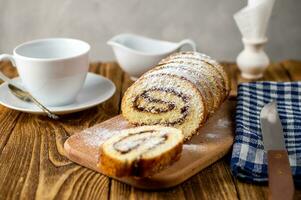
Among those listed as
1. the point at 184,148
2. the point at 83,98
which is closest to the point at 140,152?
the point at 184,148

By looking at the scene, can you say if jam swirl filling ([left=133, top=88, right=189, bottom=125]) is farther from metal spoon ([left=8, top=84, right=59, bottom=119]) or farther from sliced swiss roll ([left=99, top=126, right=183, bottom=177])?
metal spoon ([left=8, top=84, right=59, bottom=119])

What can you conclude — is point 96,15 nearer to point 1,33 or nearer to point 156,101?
point 1,33

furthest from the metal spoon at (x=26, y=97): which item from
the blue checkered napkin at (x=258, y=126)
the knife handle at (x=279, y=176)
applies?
the knife handle at (x=279, y=176)

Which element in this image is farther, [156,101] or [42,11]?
[42,11]

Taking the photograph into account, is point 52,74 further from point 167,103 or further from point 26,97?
point 167,103

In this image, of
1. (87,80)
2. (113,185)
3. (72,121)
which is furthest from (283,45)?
(113,185)

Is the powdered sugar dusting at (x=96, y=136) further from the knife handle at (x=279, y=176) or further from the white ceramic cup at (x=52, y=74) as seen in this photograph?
the knife handle at (x=279, y=176)

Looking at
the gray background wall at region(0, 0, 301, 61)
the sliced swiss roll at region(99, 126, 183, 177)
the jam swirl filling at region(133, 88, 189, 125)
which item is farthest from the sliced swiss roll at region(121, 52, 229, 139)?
the gray background wall at region(0, 0, 301, 61)
